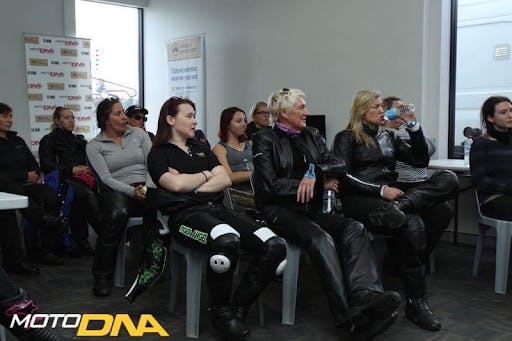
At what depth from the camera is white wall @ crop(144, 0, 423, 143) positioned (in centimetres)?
473

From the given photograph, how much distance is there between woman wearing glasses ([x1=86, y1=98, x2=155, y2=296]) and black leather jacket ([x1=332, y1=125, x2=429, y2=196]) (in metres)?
1.22

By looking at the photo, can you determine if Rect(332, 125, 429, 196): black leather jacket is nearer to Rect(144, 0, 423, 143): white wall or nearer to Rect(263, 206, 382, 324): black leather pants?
Rect(263, 206, 382, 324): black leather pants

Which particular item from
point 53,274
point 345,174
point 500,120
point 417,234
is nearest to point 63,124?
point 53,274

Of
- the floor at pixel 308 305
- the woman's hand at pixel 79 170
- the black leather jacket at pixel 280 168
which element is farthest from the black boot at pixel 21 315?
the woman's hand at pixel 79 170

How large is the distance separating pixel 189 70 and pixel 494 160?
4441mm

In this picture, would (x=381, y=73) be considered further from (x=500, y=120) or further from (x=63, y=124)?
(x=63, y=124)

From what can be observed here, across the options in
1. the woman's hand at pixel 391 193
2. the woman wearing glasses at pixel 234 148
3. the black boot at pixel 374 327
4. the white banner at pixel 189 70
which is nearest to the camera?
the black boot at pixel 374 327

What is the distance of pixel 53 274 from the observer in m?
3.72

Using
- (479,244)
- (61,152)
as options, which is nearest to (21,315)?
(61,152)

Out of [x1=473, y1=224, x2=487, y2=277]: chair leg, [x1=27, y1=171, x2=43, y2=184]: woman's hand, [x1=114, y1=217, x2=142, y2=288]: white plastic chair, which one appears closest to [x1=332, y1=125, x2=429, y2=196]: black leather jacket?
[x1=473, y1=224, x2=487, y2=277]: chair leg

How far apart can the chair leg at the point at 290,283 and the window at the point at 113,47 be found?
5.12 metres

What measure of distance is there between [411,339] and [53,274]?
2524 mm

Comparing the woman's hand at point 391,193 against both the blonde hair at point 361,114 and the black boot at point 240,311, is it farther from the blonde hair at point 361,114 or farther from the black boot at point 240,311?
the black boot at point 240,311

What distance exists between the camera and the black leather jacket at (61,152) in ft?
14.4
